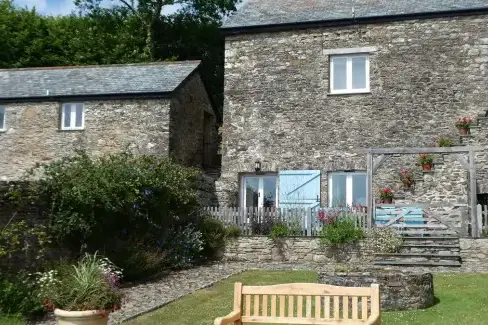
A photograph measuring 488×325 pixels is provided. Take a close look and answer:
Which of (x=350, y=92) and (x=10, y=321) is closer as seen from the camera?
(x=10, y=321)

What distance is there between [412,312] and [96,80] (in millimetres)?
17169

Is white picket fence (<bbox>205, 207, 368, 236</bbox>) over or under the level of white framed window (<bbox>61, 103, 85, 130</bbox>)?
under

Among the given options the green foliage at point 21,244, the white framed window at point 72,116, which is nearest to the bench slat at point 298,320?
the green foliage at point 21,244

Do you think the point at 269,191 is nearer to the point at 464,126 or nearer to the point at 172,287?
the point at 464,126

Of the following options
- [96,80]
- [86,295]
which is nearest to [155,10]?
[96,80]

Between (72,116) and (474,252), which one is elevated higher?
(72,116)

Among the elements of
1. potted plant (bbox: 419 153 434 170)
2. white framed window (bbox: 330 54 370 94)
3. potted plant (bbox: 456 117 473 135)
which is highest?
white framed window (bbox: 330 54 370 94)

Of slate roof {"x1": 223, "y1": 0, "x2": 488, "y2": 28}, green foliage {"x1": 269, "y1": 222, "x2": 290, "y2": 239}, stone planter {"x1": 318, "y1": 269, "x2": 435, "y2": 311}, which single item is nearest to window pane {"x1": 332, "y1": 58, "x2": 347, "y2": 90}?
slate roof {"x1": 223, "y1": 0, "x2": 488, "y2": 28}

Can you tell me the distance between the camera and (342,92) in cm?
1991

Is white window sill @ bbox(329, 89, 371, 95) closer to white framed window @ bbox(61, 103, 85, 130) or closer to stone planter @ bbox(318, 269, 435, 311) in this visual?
white framed window @ bbox(61, 103, 85, 130)

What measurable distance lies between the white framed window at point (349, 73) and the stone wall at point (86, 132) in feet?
19.3

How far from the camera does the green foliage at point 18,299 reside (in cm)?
937

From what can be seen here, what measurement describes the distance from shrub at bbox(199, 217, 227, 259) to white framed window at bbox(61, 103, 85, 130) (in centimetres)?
781

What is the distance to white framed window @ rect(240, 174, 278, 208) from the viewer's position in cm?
2036
